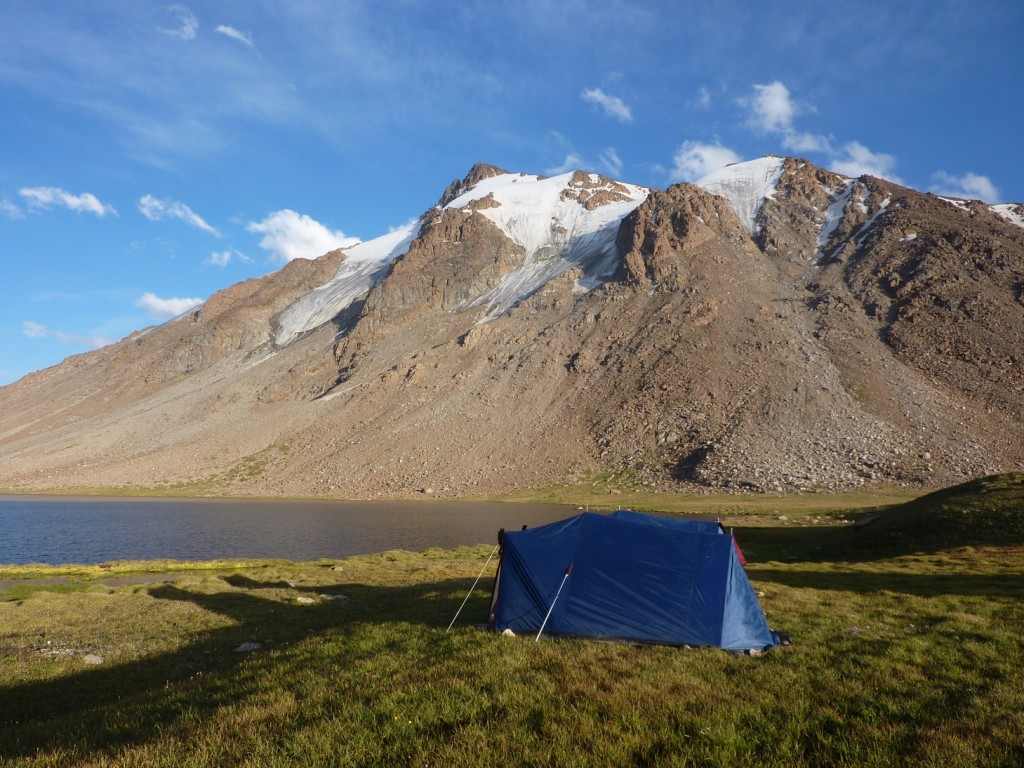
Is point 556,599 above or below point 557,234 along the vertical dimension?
below

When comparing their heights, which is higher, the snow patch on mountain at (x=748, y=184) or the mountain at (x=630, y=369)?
the snow patch on mountain at (x=748, y=184)

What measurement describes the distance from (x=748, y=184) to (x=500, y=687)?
174 m

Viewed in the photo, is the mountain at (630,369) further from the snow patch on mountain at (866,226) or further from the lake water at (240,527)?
the lake water at (240,527)

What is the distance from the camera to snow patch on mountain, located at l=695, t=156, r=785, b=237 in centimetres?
14338

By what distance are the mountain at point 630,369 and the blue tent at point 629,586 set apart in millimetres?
64728

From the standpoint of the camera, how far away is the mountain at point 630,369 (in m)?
79.7

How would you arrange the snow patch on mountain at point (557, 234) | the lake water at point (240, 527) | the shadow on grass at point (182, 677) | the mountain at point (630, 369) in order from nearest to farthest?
the shadow on grass at point (182, 677)
the lake water at point (240, 527)
the mountain at point (630, 369)
the snow patch on mountain at point (557, 234)

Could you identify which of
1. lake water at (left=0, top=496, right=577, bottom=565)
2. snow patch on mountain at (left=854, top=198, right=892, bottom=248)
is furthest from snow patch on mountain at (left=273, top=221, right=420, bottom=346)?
snow patch on mountain at (left=854, top=198, right=892, bottom=248)

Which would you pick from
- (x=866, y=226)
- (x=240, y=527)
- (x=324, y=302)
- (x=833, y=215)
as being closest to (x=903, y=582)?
(x=240, y=527)

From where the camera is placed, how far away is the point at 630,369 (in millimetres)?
103062

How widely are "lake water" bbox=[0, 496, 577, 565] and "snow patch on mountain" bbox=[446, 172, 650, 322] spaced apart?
73614 millimetres

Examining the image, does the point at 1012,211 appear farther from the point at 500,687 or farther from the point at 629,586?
the point at 500,687

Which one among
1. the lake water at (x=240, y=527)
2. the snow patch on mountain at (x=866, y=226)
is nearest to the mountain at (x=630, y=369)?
the snow patch on mountain at (x=866, y=226)

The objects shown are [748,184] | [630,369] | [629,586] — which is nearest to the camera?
[629,586]
